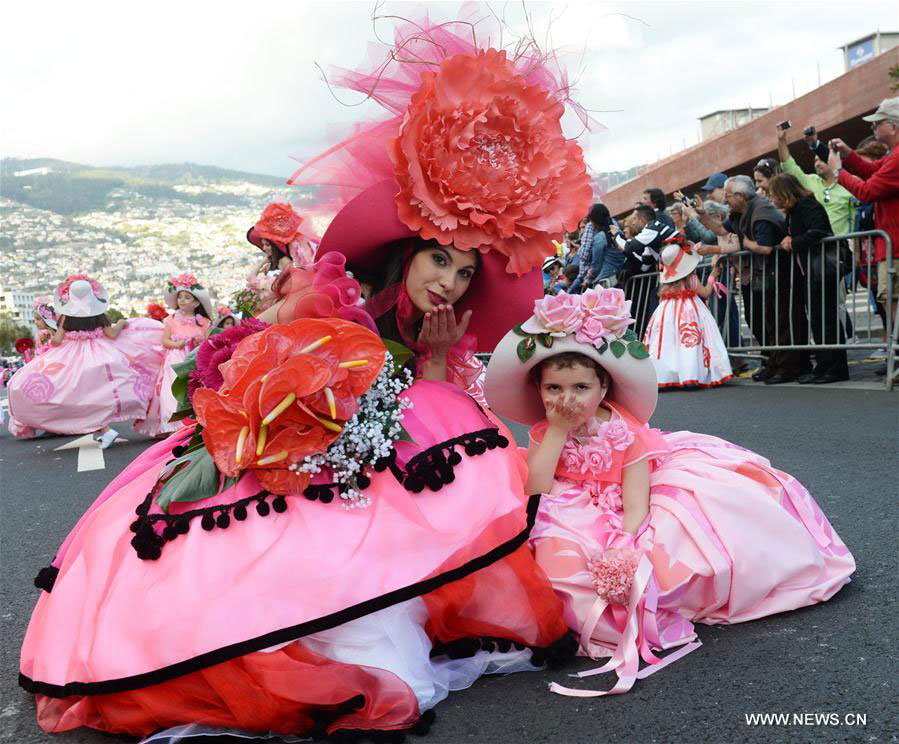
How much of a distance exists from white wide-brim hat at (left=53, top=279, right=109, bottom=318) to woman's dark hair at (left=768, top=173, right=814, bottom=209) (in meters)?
7.44

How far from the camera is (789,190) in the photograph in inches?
324

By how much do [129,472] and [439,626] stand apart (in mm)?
1062

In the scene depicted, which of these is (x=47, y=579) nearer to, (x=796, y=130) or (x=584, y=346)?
(x=584, y=346)

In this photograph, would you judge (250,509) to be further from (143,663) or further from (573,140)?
(573,140)

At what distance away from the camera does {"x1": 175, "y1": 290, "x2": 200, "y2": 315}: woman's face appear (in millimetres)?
9656

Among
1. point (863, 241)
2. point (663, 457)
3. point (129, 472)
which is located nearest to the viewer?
point (129, 472)

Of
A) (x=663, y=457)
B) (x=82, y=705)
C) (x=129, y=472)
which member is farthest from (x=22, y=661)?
(x=663, y=457)

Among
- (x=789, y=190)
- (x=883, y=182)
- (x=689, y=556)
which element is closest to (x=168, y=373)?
(x=789, y=190)

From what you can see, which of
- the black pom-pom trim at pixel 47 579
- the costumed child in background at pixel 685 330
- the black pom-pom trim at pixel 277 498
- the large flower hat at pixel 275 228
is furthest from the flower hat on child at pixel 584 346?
the costumed child in background at pixel 685 330

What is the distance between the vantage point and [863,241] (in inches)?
351

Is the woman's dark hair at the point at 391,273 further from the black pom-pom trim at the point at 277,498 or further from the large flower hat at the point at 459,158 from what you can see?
the black pom-pom trim at the point at 277,498

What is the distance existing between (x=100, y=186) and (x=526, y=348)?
500 ft

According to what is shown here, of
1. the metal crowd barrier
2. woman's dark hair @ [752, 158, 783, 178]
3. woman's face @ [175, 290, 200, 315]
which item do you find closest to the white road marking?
woman's face @ [175, 290, 200, 315]

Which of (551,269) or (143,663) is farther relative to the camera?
(551,269)
